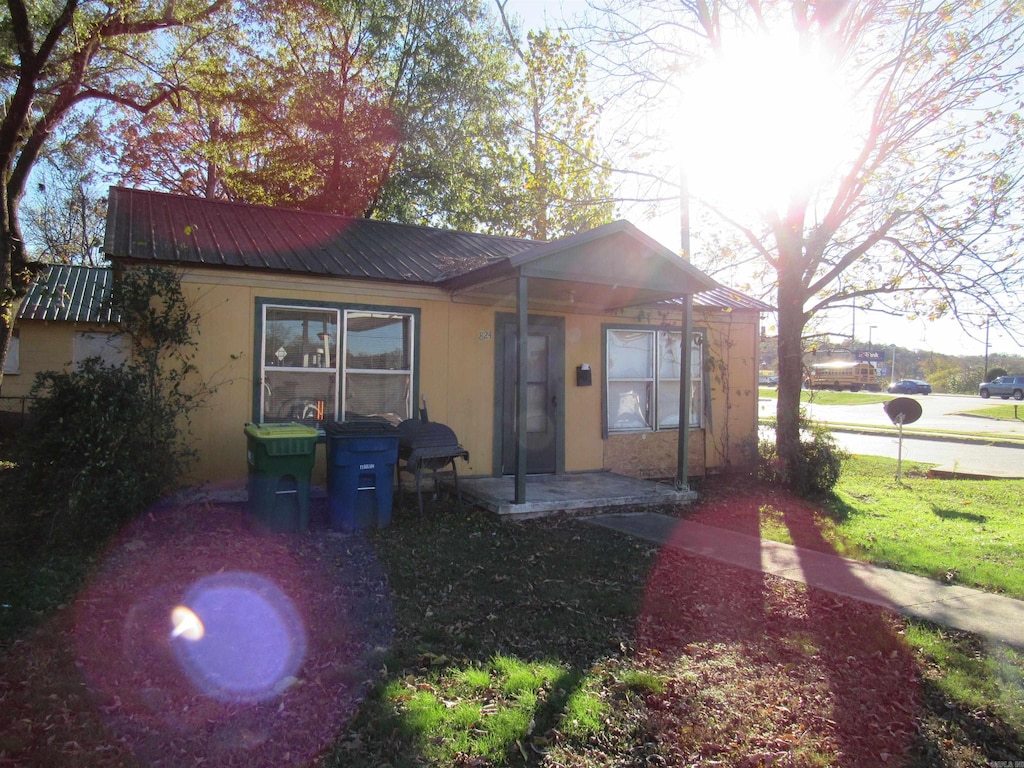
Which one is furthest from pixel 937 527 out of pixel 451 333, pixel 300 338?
pixel 300 338

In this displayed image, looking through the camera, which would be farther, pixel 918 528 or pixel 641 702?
pixel 918 528

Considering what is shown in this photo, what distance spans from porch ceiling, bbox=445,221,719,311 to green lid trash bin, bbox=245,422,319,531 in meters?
2.65

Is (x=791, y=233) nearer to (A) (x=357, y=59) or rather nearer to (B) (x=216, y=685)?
(B) (x=216, y=685)

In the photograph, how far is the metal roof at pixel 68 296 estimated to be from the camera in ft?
44.6

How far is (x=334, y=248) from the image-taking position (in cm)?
838

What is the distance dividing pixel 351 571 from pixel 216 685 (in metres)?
1.87

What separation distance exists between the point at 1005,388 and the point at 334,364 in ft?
172

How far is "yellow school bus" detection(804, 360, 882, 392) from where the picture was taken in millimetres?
52438

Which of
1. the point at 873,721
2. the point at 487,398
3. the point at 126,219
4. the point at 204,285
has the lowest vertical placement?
the point at 873,721

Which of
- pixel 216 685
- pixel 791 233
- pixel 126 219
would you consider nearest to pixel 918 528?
pixel 791 233

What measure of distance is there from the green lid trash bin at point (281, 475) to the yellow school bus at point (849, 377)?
52.5 m

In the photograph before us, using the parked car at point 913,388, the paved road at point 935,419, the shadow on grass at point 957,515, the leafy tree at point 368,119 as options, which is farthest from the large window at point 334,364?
the parked car at point 913,388

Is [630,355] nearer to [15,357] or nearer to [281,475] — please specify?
[281,475]

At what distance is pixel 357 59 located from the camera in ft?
53.6
